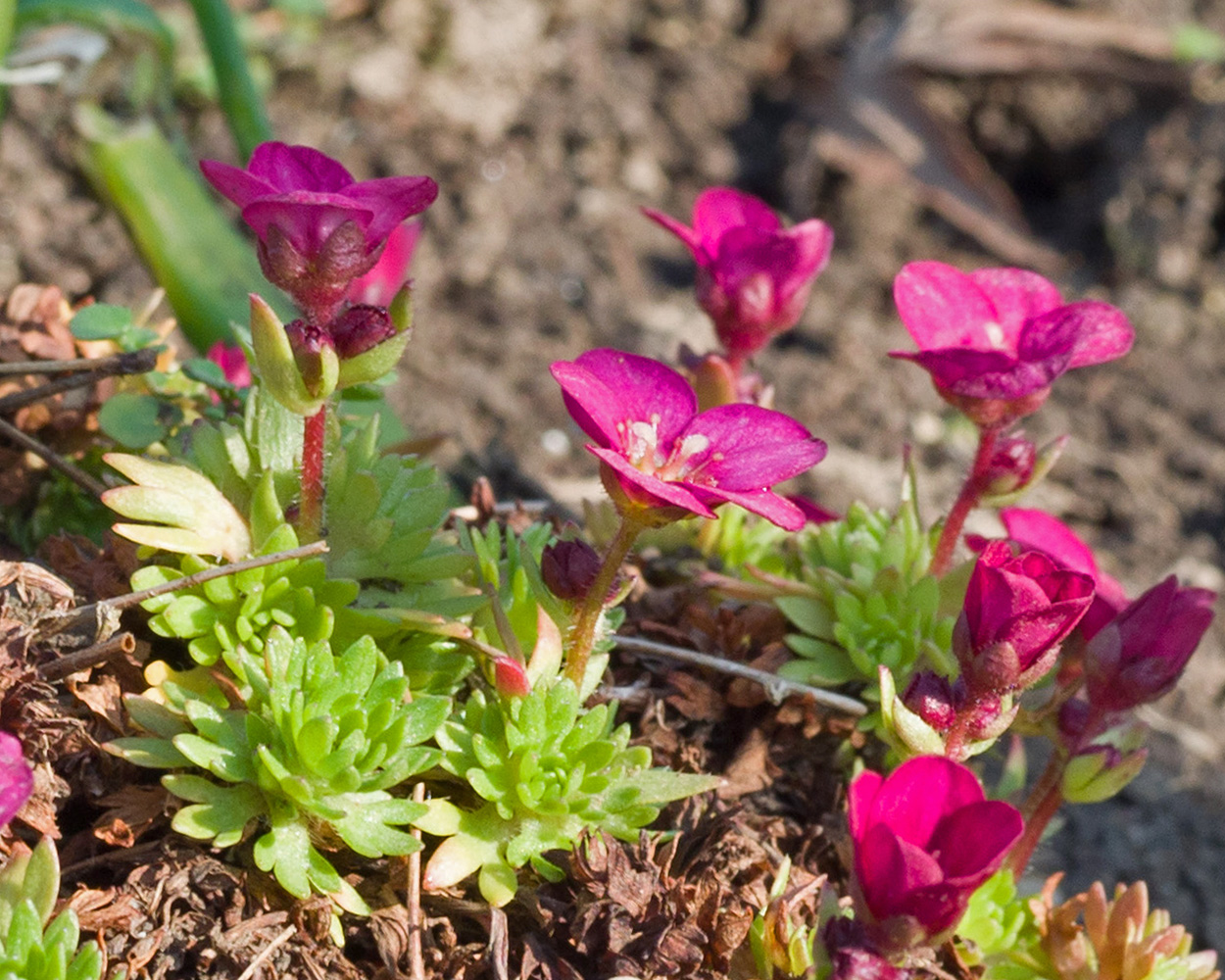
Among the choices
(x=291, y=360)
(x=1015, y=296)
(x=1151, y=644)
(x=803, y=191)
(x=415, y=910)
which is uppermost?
(x=291, y=360)

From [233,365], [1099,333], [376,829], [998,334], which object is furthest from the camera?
[233,365]

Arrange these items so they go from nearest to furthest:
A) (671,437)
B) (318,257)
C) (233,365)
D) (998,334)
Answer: (318,257) < (671,437) < (998,334) < (233,365)

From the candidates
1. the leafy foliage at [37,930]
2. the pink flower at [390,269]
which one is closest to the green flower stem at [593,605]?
the leafy foliage at [37,930]

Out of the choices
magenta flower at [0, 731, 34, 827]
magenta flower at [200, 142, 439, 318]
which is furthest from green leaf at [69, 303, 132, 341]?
magenta flower at [0, 731, 34, 827]

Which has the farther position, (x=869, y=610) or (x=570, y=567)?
(x=869, y=610)

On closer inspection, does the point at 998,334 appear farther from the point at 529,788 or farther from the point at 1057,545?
the point at 529,788

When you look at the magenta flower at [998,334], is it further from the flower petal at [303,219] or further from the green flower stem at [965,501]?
the flower petal at [303,219]

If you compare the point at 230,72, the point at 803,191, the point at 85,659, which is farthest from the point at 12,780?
the point at 803,191
